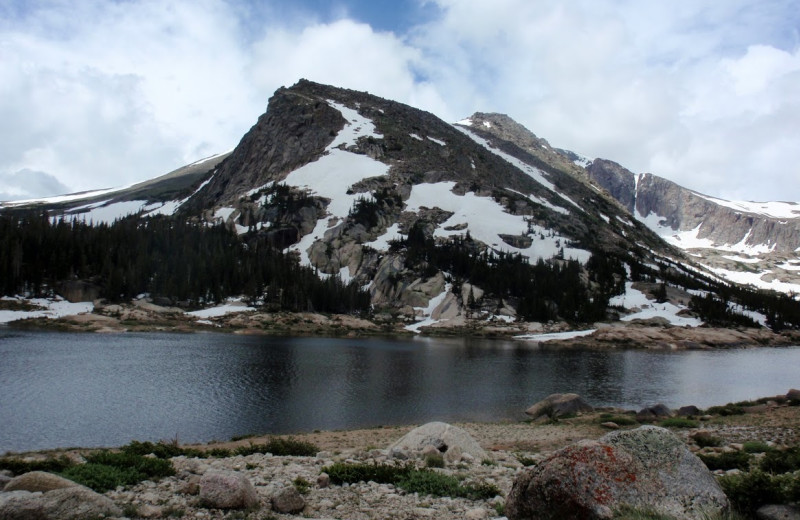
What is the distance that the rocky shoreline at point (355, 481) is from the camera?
10156 mm

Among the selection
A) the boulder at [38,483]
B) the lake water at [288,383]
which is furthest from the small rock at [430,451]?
the lake water at [288,383]

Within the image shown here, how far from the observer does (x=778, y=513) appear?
7066mm

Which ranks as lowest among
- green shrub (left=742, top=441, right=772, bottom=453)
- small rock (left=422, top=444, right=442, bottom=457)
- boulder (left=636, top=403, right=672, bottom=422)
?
boulder (left=636, top=403, right=672, bottom=422)

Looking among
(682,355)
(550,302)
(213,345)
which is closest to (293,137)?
(550,302)

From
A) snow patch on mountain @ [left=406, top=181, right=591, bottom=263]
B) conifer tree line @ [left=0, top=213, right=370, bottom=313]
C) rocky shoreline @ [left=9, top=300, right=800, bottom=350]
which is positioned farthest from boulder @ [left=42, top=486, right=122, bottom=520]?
snow patch on mountain @ [left=406, top=181, right=591, bottom=263]

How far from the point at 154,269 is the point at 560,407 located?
348ft

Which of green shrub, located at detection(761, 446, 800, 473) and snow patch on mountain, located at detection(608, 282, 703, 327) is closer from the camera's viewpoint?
green shrub, located at detection(761, 446, 800, 473)

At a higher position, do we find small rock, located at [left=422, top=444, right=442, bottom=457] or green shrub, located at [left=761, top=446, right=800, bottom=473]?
green shrub, located at [left=761, top=446, right=800, bottom=473]

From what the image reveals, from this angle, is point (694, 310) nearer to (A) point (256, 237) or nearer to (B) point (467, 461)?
(A) point (256, 237)

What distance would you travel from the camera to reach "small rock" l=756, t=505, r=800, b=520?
693cm

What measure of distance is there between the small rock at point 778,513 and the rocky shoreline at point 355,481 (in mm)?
3170

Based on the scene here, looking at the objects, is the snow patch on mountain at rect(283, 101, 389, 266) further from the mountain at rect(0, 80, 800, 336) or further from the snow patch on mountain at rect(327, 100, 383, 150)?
the mountain at rect(0, 80, 800, 336)

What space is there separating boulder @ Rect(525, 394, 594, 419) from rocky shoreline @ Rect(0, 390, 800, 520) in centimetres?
416

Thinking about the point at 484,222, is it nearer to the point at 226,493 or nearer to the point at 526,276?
the point at 526,276
